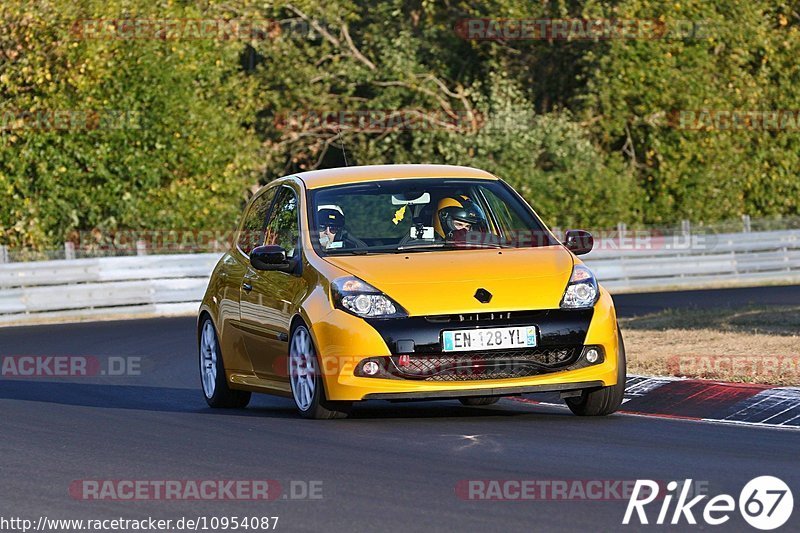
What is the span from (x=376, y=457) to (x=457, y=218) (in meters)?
2.86

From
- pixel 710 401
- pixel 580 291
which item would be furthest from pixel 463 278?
pixel 710 401

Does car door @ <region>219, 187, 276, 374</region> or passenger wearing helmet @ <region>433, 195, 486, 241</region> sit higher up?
passenger wearing helmet @ <region>433, 195, 486, 241</region>

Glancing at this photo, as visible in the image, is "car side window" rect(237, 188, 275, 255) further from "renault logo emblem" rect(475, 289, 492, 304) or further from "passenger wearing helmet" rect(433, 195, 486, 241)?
"renault logo emblem" rect(475, 289, 492, 304)

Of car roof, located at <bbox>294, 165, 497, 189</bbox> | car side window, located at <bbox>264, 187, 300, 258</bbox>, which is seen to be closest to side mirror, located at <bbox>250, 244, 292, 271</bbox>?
car side window, located at <bbox>264, 187, 300, 258</bbox>

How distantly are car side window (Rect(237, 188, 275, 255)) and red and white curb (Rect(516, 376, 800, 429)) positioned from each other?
2.29 m

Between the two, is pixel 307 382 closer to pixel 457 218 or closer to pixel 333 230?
pixel 333 230

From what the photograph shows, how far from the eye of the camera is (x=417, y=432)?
378 inches

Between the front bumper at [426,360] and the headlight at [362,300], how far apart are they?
0.06 m

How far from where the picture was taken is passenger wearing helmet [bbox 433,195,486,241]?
1096 cm

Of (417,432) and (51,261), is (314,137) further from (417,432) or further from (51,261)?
(417,432)

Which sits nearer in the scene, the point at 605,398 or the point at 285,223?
the point at 605,398

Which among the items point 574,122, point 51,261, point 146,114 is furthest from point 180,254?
point 574,122

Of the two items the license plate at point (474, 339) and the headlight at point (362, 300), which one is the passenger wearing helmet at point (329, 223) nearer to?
the headlight at point (362, 300)

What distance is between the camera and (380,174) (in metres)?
11.3
